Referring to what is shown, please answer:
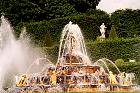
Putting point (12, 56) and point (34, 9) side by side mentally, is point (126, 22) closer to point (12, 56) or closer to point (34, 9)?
point (34, 9)

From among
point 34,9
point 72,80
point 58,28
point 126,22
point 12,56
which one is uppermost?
point 34,9

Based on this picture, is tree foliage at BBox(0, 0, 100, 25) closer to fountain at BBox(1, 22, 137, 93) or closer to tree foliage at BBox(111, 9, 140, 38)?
tree foliage at BBox(111, 9, 140, 38)

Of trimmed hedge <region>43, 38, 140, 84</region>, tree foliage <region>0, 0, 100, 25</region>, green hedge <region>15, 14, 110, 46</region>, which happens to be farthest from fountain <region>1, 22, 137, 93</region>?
tree foliage <region>0, 0, 100, 25</region>

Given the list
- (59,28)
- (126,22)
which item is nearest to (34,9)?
(59,28)

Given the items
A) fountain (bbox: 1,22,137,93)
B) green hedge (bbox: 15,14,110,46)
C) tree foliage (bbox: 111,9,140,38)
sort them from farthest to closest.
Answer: tree foliage (bbox: 111,9,140,38) → green hedge (bbox: 15,14,110,46) → fountain (bbox: 1,22,137,93)

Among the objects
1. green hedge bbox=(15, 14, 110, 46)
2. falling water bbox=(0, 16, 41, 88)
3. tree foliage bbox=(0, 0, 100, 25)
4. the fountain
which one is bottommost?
the fountain

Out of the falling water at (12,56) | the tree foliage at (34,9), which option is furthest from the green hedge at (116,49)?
the tree foliage at (34,9)

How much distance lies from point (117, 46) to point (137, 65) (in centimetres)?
451

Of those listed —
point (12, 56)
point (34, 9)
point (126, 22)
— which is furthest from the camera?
point (34, 9)

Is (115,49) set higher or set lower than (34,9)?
lower

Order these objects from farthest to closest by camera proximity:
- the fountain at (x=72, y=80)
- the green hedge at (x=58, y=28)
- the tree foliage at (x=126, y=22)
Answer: the tree foliage at (x=126, y=22) → the green hedge at (x=58, y=28) → the fountain at (x=72, y=80)

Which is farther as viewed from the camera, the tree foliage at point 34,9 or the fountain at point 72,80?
the tree foliage at point 34,9

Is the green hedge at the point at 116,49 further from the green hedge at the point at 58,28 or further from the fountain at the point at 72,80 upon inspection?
the fountain at the point at 72,80

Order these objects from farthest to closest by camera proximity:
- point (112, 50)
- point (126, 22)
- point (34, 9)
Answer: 1. point (34, 9)
2. point (126, 22)
3. point (112, 50)
